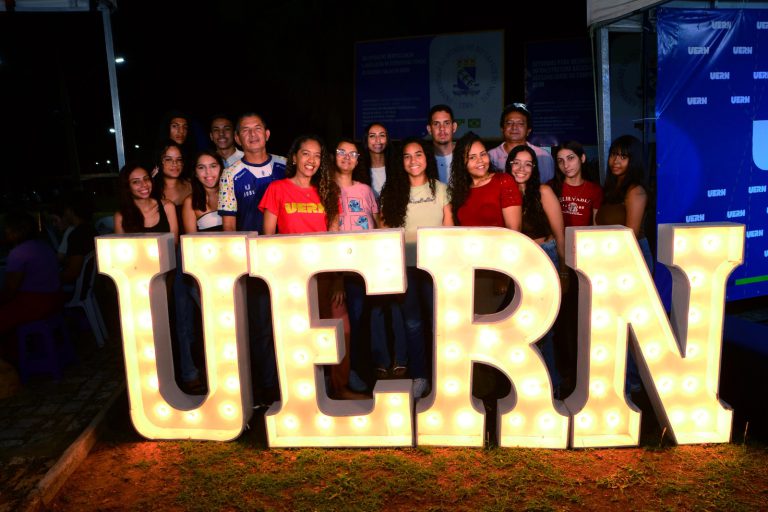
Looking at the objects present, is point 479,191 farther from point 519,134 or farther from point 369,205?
point 519,134

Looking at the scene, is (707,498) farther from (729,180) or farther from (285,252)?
(729,180)

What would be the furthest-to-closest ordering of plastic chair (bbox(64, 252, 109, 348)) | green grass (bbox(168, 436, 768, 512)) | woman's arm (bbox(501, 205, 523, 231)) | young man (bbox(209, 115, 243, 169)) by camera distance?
1. plastic chair (bbox(64, 252, 109, 348))
2. young man (bbox(209, 115, 243, 169))
3. woman's arm (bbox(501, 205, 523, 231))
4. green grass (bbox(168, 436, 768, 512))

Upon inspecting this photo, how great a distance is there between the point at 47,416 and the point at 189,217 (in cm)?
178

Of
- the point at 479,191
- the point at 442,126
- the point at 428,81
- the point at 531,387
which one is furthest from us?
the point at 428,81

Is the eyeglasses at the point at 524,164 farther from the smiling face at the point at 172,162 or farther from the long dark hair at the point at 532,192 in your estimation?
the smiling face at the point at 172,162

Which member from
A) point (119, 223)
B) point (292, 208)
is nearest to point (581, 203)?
point (292, 208)

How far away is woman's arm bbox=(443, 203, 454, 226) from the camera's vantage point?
13.1 ft

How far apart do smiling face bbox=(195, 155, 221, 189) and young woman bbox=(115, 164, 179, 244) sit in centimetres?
37

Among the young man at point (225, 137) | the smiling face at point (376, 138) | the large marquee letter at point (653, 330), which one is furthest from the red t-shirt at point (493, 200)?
the young man at point (225, 137)

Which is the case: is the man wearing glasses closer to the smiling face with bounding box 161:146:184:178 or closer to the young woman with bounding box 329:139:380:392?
the young woman with bounding box 329:139:380:392

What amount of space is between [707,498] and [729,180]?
3.75 m

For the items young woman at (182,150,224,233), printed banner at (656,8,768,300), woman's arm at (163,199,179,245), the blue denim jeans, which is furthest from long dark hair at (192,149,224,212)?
printed banner at (656,8,768,300)

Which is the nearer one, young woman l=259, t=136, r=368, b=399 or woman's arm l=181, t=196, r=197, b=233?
young woman l=259, t=136, r=368, b=399

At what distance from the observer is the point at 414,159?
13.0 feet
